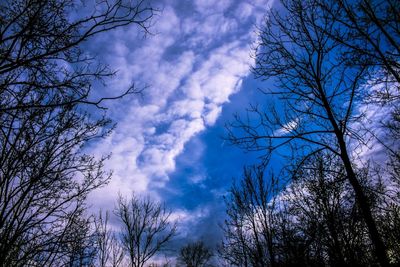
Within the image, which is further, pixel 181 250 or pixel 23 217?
pixel 181 250

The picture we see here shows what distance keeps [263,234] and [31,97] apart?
11.5 m

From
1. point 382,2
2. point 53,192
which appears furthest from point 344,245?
point 53,192

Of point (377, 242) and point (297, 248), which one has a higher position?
point (297, 248)

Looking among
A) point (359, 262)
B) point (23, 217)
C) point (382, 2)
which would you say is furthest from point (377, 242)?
point (23, 217)

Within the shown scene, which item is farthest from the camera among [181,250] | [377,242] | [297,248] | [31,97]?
[181,250]

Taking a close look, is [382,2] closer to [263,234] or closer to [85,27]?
[85,27]

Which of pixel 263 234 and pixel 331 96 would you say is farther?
pixel 263 234

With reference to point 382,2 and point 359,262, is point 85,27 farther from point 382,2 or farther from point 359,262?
point 359,262

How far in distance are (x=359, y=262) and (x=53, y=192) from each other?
11064 mm

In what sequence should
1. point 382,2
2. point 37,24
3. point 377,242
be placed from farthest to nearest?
point 382,2, point 377,242, point 37,24

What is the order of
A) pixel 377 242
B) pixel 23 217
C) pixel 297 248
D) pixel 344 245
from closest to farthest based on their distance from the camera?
pixel 377 242
pixel 23 217
pixel 297 248
pixel 344 245

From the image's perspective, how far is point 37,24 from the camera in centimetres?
379

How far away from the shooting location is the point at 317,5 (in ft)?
20.2

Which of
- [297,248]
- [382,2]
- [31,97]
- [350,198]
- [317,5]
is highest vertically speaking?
[317,5]
